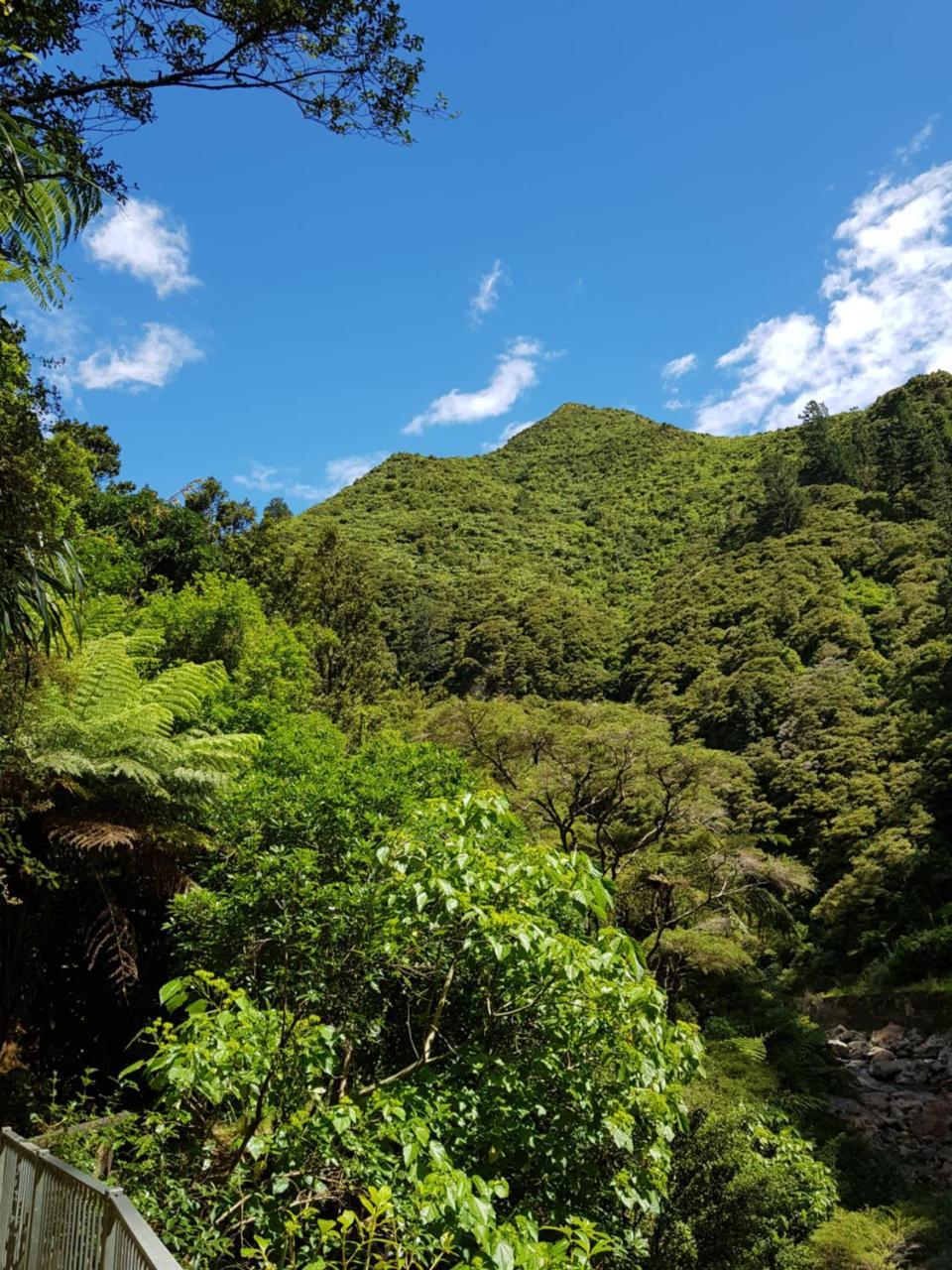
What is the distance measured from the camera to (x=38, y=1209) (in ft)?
7.92

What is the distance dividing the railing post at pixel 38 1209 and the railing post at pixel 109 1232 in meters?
0.56

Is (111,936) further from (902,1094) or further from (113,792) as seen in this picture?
(902,1094)

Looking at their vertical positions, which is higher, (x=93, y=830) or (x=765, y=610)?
(x=765, y=610)

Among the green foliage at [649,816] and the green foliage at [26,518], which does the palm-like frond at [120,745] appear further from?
the green foliage at [649,816]

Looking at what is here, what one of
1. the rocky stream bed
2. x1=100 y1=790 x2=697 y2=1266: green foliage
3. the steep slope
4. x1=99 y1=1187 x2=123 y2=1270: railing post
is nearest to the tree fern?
x1=100 y1=790 x2=697 y2=1266: green foliage

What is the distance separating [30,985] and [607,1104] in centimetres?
510

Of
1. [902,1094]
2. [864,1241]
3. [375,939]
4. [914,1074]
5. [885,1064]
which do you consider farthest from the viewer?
[885,1064]

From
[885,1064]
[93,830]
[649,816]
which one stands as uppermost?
[93,830]

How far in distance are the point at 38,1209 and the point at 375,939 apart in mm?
1821

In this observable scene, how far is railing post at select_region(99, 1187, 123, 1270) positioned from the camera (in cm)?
188

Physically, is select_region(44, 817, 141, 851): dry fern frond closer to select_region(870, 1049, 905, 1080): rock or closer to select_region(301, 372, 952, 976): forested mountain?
select_region(301, 372, 952, 976): forested mountain

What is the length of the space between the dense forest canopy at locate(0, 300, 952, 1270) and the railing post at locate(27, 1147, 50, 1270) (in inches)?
17.4

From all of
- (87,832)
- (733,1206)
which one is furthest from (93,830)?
(733,1206)

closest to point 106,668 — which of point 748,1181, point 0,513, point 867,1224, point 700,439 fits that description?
point 0,513
